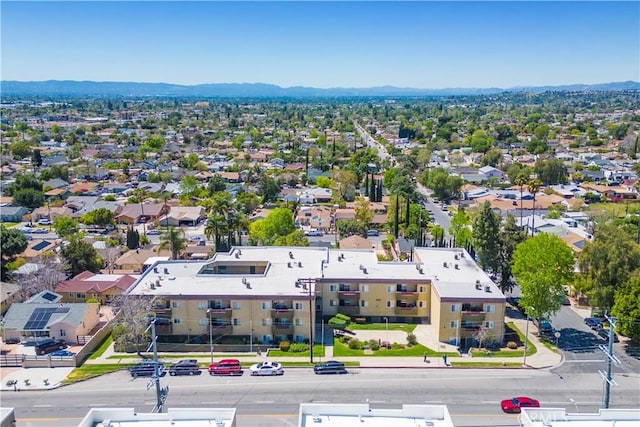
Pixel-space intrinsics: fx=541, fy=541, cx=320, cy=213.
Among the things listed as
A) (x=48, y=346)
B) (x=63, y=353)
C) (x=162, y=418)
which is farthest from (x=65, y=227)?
(x=162, y=418)

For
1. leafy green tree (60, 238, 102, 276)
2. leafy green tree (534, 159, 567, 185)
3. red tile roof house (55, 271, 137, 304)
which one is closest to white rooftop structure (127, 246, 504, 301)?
red tile roof house (55, 271, 137, 304)

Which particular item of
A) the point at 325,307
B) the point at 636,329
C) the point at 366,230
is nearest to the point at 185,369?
the point at 325,307

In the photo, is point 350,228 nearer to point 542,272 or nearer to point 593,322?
point 542,272

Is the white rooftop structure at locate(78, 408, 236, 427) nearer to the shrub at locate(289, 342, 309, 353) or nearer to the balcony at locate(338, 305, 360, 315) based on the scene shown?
the shrub at locate(289, 342, 309, 353)

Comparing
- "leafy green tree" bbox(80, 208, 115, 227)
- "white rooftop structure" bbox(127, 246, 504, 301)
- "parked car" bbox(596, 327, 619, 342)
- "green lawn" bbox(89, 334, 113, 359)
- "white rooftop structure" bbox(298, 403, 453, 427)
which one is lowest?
"parked car" bbox(596, 327, 619, 342)

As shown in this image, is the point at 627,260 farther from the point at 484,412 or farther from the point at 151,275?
the point at 151,275

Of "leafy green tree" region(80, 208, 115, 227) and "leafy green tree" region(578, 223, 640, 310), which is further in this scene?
"leafy green tree" region(80, 208, 115, 227)

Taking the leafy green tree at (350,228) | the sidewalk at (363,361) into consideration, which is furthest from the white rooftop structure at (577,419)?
the leafy green tree at (350,228)
